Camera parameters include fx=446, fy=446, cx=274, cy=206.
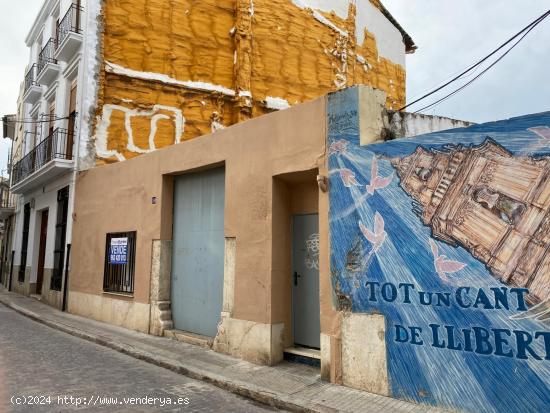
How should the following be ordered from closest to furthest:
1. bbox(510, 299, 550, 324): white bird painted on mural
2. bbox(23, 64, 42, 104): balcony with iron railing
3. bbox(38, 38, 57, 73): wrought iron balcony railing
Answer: bbox(510, 299, 550, 324): white bird painted on mural → bbox(38, 38, 57, 73): wrought iron balcony railing → bbox(23, 64, 42, 104): balcony with iron railing

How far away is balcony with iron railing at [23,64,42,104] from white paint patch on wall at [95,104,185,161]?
21.2ft

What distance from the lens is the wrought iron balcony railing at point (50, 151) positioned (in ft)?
45.5

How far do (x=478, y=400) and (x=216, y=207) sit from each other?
536 centimetres

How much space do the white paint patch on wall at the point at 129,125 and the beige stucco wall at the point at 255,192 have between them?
4.07 m

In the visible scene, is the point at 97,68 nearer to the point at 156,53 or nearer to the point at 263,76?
the point at 156,53

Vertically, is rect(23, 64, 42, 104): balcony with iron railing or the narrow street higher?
rect(23, 64, 42, 104): balcony with iron railing

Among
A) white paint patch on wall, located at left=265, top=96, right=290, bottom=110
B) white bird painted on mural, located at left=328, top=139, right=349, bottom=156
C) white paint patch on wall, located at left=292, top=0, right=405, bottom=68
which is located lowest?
white bird painted on mural, located at left=328, top=139, right=349, bottom=156

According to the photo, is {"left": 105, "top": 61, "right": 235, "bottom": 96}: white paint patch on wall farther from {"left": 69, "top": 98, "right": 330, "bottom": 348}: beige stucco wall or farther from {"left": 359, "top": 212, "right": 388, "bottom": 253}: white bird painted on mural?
{"left": 359, "top": 212, "right": 388, "bottom": 253}: white bird painted on mural

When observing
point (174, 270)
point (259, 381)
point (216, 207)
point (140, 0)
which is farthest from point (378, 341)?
point (140, 0)

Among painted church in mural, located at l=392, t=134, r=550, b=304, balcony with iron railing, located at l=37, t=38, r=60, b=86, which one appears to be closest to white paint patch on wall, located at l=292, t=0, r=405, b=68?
balcony with iron railing, located at l=37, t=38, r=60, b=86

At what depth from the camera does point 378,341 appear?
5203mm

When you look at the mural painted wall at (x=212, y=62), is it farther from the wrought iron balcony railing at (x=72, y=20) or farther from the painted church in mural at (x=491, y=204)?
the painted church in mural at (x=491, y=204)

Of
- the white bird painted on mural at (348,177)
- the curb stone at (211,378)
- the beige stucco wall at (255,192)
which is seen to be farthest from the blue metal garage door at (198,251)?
the white bird painted on mural at (348,177)

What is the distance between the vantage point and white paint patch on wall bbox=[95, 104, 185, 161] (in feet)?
43.7
